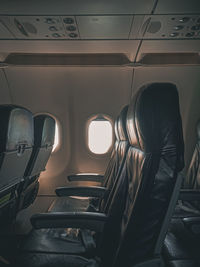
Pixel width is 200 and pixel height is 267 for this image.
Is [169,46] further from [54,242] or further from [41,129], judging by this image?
[54,242]

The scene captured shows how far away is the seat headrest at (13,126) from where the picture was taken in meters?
1.22

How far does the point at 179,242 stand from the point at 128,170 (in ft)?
2.40

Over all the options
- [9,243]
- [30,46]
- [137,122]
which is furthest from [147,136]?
[9,243]

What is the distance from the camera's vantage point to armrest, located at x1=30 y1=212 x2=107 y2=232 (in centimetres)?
116

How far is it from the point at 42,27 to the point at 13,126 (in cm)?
130

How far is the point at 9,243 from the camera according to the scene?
253 cm

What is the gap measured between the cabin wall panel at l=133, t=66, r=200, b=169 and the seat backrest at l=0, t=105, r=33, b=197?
2171 mm

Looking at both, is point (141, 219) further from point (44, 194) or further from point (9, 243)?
point (44, 194)

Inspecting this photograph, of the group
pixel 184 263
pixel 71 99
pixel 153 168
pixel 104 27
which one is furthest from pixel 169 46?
pixel 184 263

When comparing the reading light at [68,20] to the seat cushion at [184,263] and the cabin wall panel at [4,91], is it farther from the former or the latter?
the seat cushion at [184,263]

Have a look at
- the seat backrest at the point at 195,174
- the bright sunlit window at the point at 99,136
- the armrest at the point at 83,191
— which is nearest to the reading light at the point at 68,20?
the armrest at the point at 83,191

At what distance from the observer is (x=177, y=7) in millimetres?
1794

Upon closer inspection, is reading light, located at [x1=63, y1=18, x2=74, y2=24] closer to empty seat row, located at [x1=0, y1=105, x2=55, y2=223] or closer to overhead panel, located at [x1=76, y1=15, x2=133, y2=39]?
overhead panel, located at [x1=76, y1=15, x2=133, y2=39]

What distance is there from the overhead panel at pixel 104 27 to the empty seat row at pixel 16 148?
969mm
